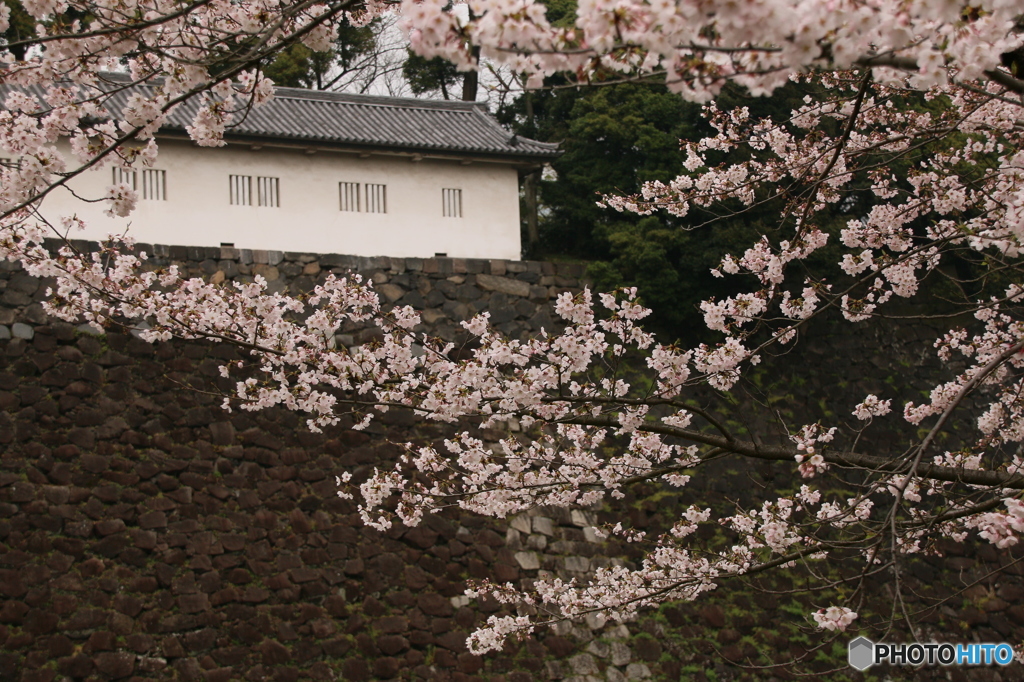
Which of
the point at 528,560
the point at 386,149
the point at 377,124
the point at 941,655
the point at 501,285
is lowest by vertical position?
the point at 941,655

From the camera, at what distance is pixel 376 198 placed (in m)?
12.1

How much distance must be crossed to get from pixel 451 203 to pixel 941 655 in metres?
7.31

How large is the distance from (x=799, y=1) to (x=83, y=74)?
3141 mm

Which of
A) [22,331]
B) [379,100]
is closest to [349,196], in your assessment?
[379,100]

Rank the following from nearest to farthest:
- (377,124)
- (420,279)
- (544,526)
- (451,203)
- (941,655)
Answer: (941,655), (544,526), (420,279), (451,203), (377,124)

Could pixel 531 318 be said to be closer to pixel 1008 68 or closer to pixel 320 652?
pixel 320 652

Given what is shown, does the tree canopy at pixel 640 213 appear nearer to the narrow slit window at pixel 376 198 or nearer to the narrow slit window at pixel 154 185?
the narrow slit window at pixel 154 185

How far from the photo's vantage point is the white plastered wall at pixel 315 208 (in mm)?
11023

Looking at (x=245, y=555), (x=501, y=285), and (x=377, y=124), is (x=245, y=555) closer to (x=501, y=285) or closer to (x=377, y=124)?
(x=501, y=285)

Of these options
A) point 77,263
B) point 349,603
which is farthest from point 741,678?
point 77,263

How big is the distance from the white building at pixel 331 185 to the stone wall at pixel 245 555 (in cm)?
85

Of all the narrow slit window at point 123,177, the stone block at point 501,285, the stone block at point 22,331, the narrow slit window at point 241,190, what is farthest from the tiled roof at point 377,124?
the stone block at point 22,331

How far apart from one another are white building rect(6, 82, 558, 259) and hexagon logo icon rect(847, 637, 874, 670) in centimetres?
576

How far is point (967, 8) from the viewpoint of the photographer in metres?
2.65
